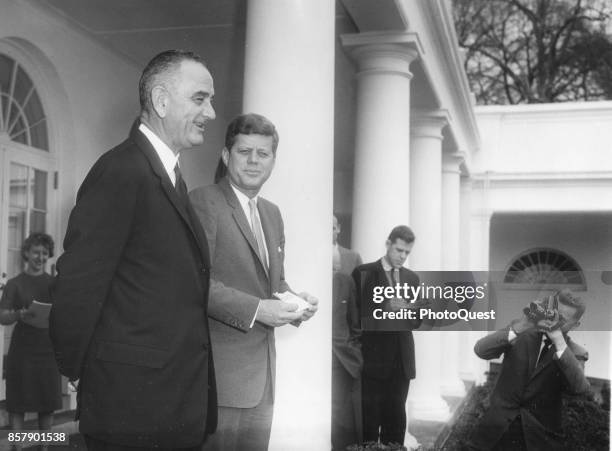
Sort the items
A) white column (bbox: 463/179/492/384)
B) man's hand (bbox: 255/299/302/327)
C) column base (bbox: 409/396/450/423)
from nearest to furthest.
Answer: man's hand (bbox: 255/299/302/327) < white column (bbox: 463/179/492/384) < column base (bbox: 409/396/450/423)

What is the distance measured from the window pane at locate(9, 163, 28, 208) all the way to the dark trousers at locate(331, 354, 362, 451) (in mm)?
1950

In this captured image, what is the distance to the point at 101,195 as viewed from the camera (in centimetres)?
166

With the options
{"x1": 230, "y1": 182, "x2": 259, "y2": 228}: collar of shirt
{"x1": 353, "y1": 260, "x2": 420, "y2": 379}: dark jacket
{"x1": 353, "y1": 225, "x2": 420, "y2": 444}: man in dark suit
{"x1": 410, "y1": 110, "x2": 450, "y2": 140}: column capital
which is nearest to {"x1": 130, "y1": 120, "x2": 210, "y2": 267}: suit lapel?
{"x1": 230, "y1": 182, "x2": 259, "y2": 228}: collar of shirt

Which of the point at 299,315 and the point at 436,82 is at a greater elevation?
the point at 436,82

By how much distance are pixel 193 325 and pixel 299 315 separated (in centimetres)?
40

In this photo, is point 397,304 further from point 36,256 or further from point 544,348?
point 36,256

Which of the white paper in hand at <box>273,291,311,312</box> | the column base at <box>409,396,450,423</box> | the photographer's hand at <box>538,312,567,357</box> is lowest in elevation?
the column base at <box>409,396,450,423</box>

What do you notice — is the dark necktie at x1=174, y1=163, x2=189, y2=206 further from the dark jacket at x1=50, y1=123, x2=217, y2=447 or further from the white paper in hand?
the white paper in hand

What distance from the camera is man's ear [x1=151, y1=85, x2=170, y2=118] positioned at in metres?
1.86

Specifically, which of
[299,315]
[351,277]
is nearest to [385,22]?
[351,277]

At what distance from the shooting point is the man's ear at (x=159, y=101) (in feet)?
6.10

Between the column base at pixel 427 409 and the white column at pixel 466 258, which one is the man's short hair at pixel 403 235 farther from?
the white column at pixel 466 258

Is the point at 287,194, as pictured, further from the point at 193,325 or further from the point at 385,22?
the point at 385,22

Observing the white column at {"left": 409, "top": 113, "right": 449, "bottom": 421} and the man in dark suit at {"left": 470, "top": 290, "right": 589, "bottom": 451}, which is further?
the white column at {"left": 409, "top": 113, "right": 449, "bottom": 421}
